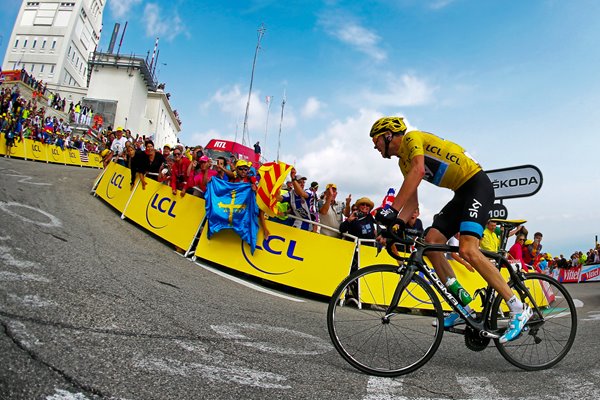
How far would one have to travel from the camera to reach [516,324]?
10.5 ft

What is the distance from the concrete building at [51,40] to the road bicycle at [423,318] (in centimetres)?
8461

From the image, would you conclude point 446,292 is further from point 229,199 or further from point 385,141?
point 229,199

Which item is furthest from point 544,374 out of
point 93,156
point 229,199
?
point 93,156

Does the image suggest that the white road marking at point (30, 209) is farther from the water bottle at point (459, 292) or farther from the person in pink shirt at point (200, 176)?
the water bottle at point (459, 292)

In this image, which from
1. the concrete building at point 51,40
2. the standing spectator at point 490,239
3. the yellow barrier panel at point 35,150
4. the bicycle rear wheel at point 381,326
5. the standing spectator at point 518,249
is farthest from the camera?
the concrete building at point 51,40

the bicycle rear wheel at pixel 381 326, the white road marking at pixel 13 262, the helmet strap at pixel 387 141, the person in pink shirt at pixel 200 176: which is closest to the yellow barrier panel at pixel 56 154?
the person in pink shirt at pixel 200 176

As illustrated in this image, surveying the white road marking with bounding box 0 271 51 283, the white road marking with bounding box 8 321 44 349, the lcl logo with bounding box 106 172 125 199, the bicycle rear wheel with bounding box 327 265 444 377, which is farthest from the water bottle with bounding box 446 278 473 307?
the lcl logo with bounding box 106 172 125 199

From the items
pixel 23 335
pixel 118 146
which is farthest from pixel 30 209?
pixel 23 335

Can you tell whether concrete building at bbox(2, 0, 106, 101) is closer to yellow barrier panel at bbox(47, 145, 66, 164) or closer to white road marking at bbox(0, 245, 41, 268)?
yellow barrier panel at bbox(47, 145, 66, 164)

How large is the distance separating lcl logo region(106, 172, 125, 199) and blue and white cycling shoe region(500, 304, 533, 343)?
33.0 ft

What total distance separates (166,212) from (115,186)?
317 centimetres

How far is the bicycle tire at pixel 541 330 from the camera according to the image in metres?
3.32

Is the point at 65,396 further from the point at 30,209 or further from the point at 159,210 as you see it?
the point at 159,210

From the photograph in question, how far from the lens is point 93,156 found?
3094 cm
